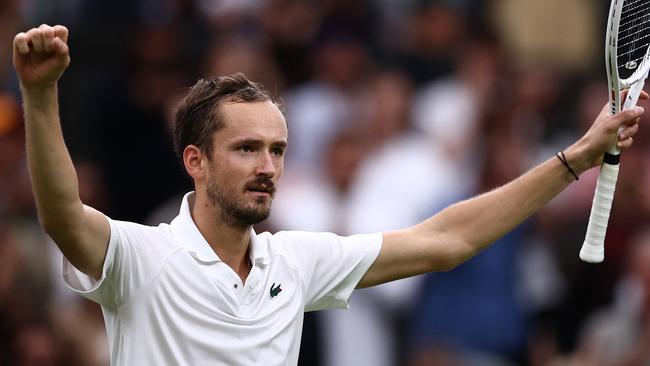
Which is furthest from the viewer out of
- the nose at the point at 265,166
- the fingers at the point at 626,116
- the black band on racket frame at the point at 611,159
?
the black band on racket frame at the point at 611,159

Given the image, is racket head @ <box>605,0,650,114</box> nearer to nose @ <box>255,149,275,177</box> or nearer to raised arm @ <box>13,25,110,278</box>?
nose @ <box>255,149,275,177</box>

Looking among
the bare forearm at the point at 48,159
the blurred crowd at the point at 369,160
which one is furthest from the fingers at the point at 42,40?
the blurred crowd at the point at 369,160

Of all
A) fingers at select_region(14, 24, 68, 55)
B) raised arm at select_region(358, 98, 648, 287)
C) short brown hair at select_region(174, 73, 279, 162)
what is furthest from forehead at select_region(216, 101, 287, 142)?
fingers at select_region(14, 24, 68, 55)

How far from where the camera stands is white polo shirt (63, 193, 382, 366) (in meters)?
5.45

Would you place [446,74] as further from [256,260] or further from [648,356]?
[256,260]

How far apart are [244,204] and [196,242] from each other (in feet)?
0.79

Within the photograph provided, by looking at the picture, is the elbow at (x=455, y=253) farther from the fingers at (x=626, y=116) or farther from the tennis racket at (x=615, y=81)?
the fingers at (x=626, y=116)

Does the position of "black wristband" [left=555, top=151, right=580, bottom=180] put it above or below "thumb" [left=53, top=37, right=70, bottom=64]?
above

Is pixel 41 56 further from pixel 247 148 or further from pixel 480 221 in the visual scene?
pixel 480 221

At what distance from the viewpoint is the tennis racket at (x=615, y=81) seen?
6066 mm

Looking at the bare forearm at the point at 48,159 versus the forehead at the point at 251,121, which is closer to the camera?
the bare forearm at the point at 48,159

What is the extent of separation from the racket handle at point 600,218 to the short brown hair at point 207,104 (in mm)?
1412

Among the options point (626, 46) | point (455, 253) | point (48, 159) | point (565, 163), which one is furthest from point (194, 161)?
point (626, 46)

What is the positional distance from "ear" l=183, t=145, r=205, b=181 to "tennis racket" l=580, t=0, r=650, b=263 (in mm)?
1654
